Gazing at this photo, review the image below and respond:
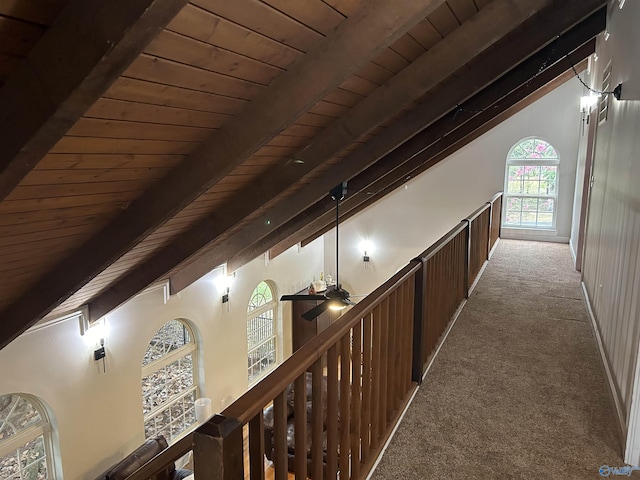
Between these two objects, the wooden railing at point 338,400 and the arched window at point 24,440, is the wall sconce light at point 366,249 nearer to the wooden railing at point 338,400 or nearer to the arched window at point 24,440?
the arched window at point 24,440

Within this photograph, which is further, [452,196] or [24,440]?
[452,196]

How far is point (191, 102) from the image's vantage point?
199cm

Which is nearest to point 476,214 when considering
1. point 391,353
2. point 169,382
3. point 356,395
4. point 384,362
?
point 391,353

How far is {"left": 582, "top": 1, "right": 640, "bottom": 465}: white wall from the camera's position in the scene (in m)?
2.21

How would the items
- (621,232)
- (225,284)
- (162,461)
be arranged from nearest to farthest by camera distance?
(162,461), (621,232), (225,284)

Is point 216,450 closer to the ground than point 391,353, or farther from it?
farther from it

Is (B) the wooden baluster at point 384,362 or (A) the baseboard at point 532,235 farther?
(A) the baseboard at point 532,235

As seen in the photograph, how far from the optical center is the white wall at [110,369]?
4.39 m

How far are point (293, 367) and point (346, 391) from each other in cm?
56

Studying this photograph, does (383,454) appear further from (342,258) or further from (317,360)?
(342,258)

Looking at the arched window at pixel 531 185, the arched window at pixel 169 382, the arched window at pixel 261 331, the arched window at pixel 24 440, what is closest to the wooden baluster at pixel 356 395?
the arched window at pixel 24 440

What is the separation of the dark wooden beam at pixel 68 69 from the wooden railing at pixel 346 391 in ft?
3.23

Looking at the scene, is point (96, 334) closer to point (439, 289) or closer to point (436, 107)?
point (439, 289)

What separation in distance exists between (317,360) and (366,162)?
2798 mm
